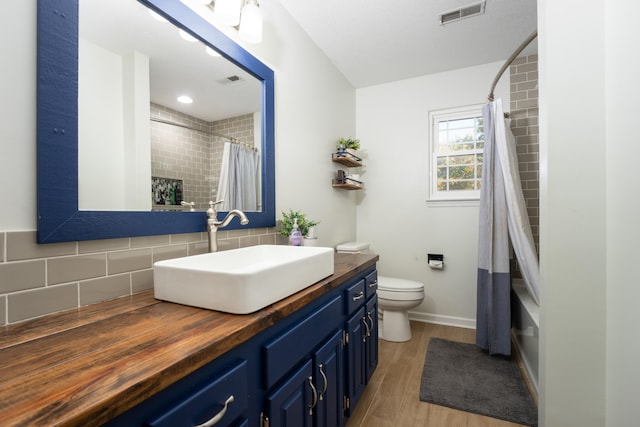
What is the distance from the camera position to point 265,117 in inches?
69.1

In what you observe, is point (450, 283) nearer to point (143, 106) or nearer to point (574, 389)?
point (574, 389)

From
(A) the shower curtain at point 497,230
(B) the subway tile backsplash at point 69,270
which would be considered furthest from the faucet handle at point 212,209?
(A) the shower curtain at point 497,230

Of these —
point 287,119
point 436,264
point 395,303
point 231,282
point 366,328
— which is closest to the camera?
point 231,282

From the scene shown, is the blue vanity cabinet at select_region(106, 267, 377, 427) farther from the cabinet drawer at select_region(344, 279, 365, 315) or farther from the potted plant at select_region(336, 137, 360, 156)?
the potted plant at select_region(336, 137, 360, 156)

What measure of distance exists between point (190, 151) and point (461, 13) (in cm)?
212

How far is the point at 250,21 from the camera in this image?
58.1 inches

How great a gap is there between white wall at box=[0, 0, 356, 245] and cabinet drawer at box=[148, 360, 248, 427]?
65 centimetres

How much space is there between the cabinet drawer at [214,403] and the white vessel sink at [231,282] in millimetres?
163

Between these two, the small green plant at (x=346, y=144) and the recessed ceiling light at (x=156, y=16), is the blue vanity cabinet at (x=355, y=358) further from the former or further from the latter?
the small green plant at (x=346, y=144)

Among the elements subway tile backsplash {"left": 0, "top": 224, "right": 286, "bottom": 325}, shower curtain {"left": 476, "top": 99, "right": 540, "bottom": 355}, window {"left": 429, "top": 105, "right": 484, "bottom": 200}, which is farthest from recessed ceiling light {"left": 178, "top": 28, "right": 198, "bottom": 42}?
window {"left": 429, "top": 105, "right": 484, "bottom": 200}

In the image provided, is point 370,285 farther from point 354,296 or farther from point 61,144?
point 61,144

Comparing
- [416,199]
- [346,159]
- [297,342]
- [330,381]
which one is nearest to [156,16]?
[297,342]

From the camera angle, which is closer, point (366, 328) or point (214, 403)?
point (214, 403)

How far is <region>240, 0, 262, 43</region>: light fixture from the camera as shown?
1461mm
